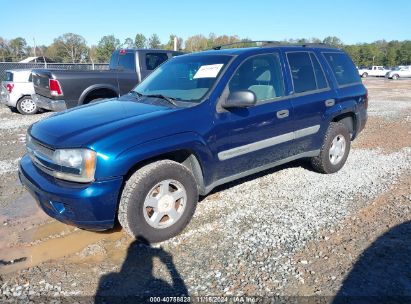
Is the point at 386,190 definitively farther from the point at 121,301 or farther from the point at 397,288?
the point at 121,301

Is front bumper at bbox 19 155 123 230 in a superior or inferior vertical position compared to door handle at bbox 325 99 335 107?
inferior

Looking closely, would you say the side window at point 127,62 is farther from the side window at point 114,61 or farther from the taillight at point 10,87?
the taillight at point 10,87

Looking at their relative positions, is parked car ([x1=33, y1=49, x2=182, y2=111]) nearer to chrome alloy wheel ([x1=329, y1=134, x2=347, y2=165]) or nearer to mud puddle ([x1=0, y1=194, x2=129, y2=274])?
mud puddle ([x1=0, y1=194, x2=129, y2=274])

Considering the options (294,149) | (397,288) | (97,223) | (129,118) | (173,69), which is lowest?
(397,288)

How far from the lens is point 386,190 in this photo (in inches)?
194

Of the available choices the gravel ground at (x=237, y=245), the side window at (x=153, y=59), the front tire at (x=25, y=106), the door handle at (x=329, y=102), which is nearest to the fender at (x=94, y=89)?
the side window at (x=153, y=59)

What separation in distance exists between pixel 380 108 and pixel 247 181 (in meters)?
10.2

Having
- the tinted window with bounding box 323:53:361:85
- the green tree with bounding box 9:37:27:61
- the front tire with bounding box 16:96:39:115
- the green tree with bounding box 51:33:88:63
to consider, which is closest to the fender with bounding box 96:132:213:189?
the tinted window with bounding box 323:53:361:85

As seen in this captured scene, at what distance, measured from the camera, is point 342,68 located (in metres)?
5.63

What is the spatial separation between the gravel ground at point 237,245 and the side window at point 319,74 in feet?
4.49

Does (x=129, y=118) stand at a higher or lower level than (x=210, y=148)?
higher

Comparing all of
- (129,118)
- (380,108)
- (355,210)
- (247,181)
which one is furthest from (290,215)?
(380,108)

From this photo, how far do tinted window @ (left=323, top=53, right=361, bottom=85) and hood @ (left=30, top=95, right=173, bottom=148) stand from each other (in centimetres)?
295

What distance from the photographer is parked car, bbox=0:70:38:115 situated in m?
11.4
